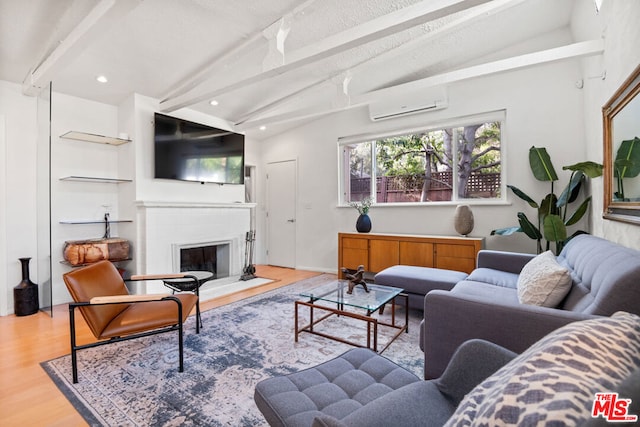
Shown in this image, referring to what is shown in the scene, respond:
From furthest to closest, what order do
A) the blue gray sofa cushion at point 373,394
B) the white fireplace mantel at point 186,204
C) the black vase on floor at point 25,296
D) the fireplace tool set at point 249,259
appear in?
the fireplace tool set at point 249,259 < the white fireplace mantel at point 186,204 < the black vase on floor at point 25,296 < the blue gray sofa cushion at point 373,394

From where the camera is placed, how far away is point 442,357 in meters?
1.58

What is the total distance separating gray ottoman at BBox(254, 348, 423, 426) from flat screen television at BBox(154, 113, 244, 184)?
3.50m

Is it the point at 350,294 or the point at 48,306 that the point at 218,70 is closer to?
the point at 350,294

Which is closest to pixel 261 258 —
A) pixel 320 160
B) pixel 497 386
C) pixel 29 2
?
pixel 320 160

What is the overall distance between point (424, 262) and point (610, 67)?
8.59ft

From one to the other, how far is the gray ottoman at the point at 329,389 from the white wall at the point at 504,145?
10.7 feet

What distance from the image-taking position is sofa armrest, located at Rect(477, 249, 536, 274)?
9.72ft

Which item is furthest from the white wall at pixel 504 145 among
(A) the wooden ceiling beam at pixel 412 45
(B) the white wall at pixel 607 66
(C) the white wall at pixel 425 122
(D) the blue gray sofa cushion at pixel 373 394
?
(D) the blue gray sofa cushion at pixel 373 394

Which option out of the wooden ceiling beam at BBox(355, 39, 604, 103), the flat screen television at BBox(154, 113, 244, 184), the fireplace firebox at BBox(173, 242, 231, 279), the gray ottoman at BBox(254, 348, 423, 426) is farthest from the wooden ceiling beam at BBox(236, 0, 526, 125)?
the gray ottoman at BBox(254, 348, 423, 426)

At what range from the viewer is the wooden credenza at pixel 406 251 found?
12.4ft

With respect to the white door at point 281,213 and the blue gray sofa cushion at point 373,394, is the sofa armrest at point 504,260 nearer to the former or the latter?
the blue gray sofa cushion at point 373,394

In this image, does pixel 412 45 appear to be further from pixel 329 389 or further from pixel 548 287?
pixel 329 389

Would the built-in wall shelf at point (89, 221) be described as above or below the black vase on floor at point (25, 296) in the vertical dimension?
above

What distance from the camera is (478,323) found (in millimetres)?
1477
